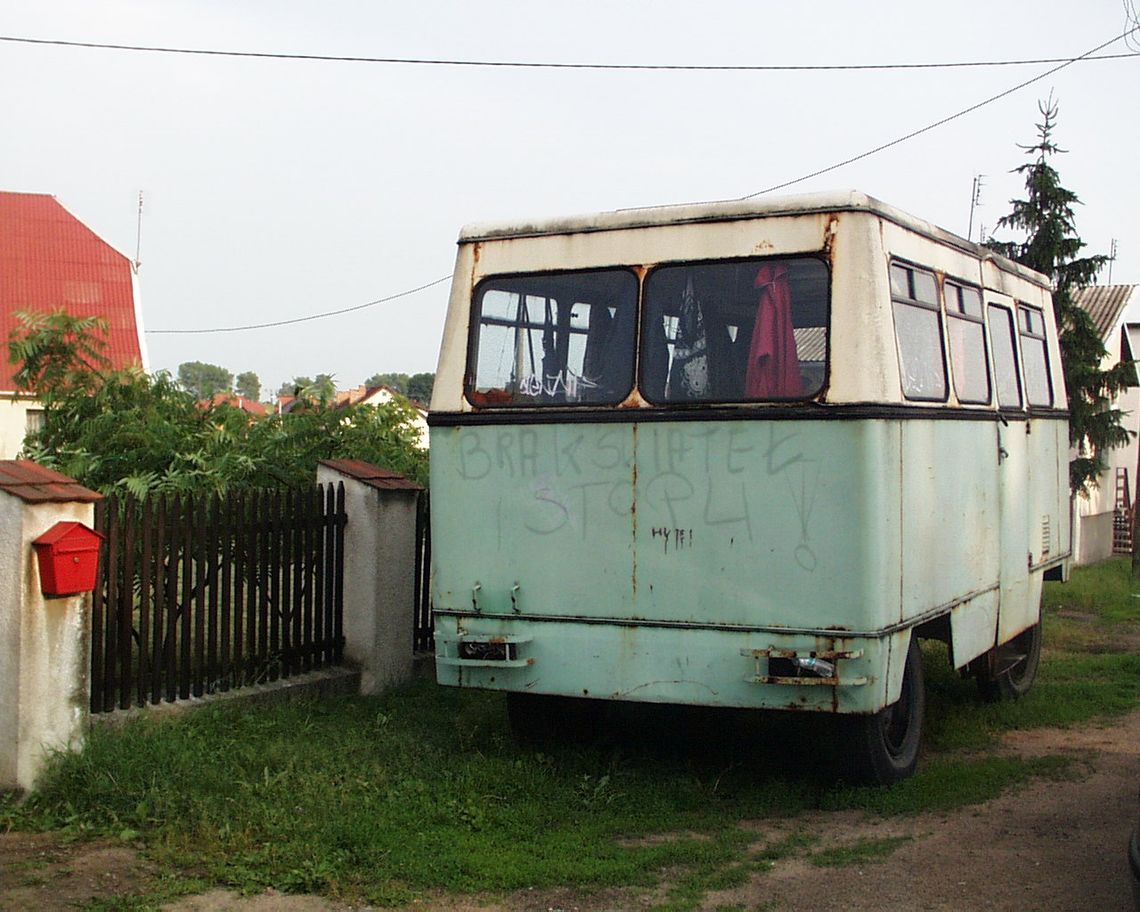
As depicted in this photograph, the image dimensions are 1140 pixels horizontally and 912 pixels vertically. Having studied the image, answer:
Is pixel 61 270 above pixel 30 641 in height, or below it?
above

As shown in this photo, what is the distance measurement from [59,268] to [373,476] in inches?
1069

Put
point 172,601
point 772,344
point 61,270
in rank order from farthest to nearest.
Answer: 1. point 61,270
2. point 172,601
3. point 772,344

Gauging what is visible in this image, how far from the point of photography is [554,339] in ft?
22.8

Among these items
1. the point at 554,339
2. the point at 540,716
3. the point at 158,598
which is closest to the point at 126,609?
the point at 158,598

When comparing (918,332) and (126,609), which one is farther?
(126,609)

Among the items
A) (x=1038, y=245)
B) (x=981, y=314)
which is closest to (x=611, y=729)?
(x=981, y=314)

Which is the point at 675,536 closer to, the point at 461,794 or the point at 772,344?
the point at 772,344

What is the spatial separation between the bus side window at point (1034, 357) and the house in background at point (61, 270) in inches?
983

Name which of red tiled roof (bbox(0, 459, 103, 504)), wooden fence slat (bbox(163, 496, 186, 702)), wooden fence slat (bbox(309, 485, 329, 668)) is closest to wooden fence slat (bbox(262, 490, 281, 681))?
wooden fence slat (bbox(309, 485, 329, 668))

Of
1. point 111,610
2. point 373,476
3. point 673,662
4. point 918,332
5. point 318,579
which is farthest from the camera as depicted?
point 373,476

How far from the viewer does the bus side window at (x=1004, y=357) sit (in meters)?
8.44

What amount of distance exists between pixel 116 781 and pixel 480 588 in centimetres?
196

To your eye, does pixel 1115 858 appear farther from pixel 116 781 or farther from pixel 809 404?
pixel 116 781

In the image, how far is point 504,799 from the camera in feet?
21.2
